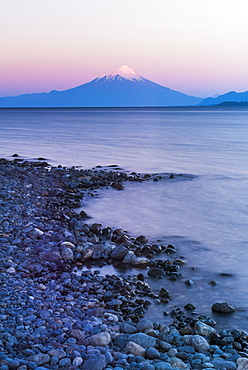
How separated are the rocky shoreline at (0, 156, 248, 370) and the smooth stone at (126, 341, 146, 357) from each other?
15 mm

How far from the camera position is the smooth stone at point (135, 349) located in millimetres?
6723

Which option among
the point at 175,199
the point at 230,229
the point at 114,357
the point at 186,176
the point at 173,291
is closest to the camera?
the point at 114,357

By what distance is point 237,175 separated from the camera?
26891mm

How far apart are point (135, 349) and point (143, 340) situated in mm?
354

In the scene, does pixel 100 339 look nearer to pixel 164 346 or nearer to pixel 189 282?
pixel 164 346

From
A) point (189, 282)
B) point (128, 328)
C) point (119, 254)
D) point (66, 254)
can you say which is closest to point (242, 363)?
point (128, 328)

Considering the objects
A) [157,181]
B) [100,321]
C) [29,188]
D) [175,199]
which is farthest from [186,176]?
[100,321]

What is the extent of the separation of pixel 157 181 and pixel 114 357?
18.1 m

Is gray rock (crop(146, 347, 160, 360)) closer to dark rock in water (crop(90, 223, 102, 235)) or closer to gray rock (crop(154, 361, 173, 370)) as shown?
gray rock (crop(154, 361, 173, 370))

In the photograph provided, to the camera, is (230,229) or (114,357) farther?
(230,229)

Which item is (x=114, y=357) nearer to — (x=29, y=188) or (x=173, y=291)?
(x=173, y=291)

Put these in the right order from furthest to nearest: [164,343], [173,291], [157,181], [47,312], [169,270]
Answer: [157,181] < [169,270] < [173,291] < [47,312] < [164,343]

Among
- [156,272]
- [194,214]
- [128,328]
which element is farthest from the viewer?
[194,214]

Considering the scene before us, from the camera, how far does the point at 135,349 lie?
266 inches
